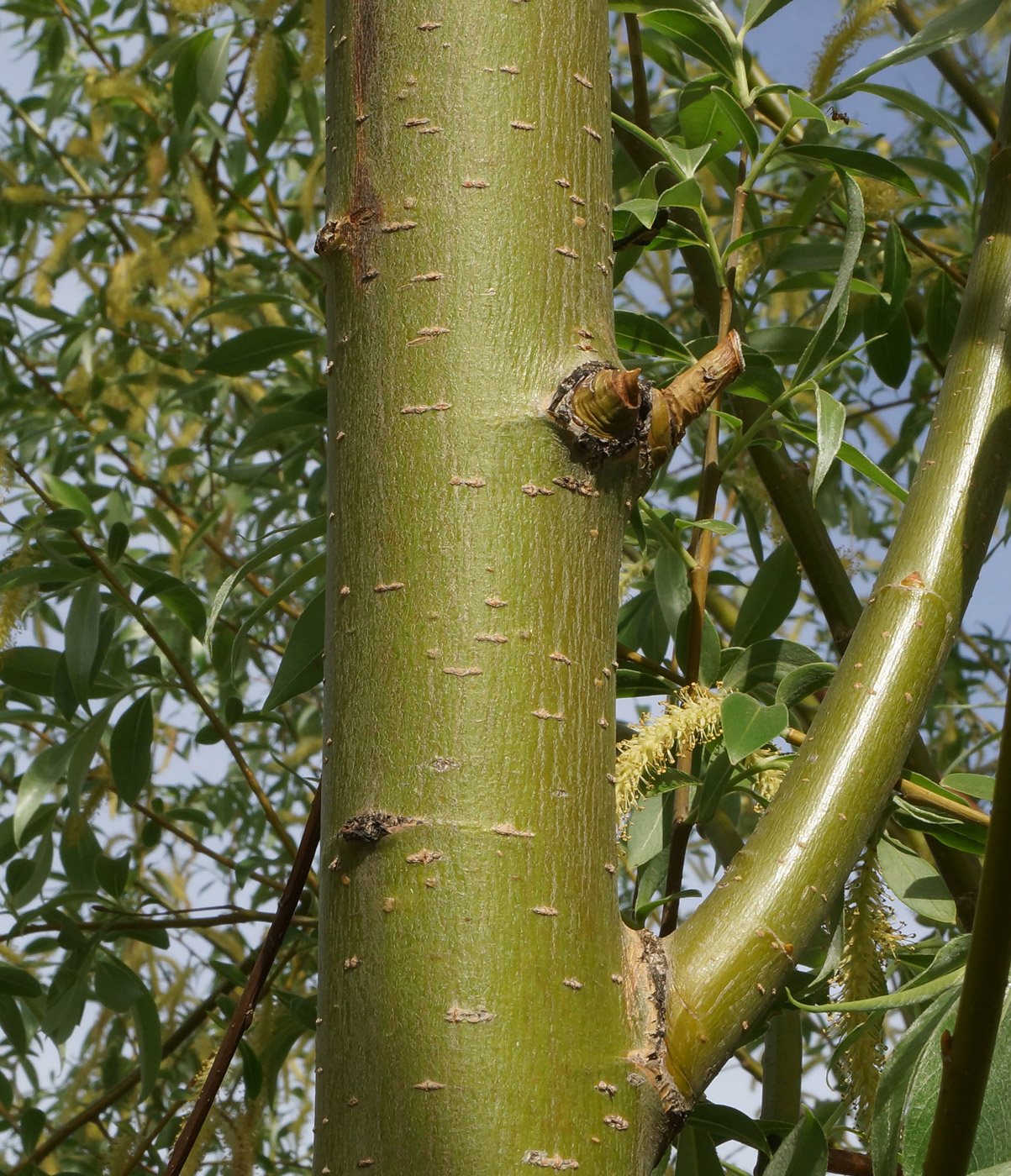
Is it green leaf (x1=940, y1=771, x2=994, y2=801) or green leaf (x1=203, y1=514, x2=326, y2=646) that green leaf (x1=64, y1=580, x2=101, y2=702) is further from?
green leaf (x1=940, y1=771, x2=994, y2=801)

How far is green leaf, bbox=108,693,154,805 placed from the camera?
94 centimetres

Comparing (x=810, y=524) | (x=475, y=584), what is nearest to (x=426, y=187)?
(x=475, y=584)

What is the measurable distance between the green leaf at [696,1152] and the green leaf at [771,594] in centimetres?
27

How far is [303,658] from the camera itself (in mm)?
666

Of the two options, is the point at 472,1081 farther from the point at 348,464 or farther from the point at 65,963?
the point at 65,963

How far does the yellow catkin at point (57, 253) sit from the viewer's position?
5.08ft

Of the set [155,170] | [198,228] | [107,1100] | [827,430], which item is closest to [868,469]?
[827,430]

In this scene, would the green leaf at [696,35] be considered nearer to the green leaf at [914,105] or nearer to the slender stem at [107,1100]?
the green leaf at [914,105]

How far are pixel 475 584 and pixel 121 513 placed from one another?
3.54ft

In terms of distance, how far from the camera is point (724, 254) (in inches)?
24.9

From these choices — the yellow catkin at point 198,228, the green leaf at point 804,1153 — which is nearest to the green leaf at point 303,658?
the green leaf at point 804,1153

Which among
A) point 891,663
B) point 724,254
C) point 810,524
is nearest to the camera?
point 891,663

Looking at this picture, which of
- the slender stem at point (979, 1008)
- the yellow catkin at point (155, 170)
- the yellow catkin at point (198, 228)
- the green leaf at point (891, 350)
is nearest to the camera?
the slender stem at point (979, 1008)

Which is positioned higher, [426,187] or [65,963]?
[426,187]
